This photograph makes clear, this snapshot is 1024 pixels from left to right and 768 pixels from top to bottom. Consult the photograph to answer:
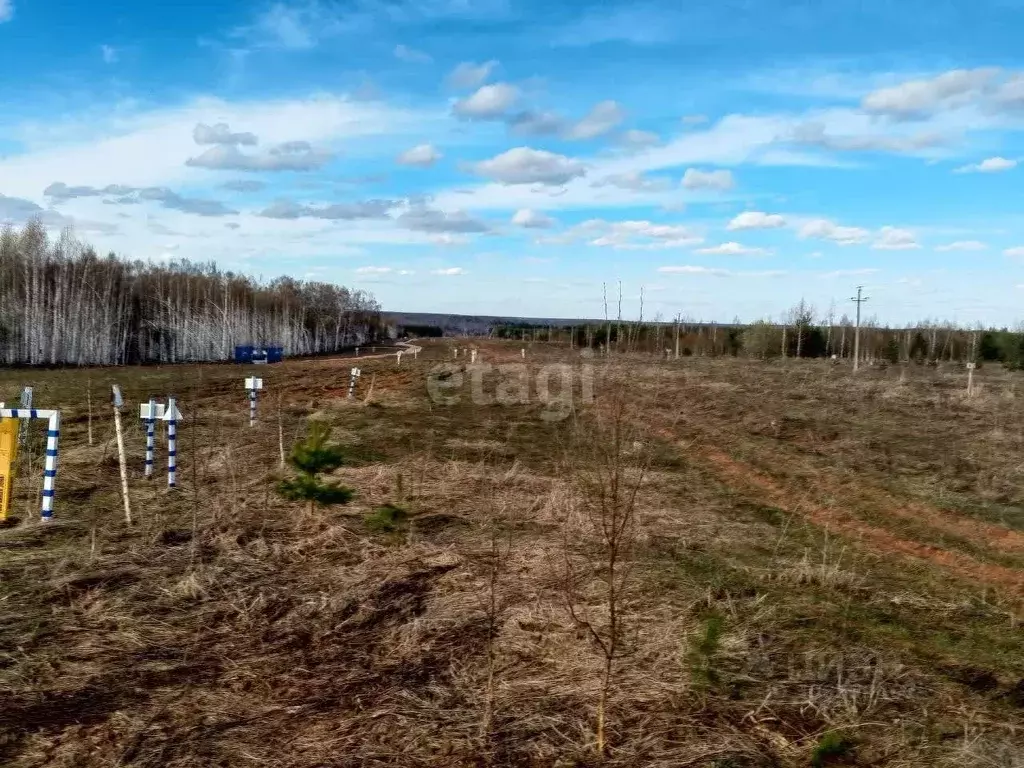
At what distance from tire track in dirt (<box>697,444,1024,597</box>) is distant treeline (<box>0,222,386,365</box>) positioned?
34.8 meters

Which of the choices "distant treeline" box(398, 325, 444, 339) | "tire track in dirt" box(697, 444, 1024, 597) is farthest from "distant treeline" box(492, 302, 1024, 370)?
"distant treeline" box(398, 325, 444, 339)

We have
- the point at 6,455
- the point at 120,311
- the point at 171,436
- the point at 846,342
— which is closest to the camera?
the point at 6,455

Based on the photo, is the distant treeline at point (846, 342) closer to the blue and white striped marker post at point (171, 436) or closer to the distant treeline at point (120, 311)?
the distant treeline at point (120, 311)

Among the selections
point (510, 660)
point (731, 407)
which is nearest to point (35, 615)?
point (510, 660)

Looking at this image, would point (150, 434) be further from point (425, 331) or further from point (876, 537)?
point (425, 331)

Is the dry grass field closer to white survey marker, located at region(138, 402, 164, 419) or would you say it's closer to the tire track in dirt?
the tire track in dirt

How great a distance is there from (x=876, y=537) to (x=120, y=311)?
1899 inches

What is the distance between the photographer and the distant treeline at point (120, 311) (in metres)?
42.3

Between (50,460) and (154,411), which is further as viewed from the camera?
(154,411)

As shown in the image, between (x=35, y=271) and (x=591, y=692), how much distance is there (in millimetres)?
46805

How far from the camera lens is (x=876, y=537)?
8305 mm

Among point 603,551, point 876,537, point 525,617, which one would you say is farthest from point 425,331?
point 525,617

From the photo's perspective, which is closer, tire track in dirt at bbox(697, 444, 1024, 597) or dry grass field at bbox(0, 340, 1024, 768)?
dry grass field at bbox(0, 340, 1024, 768)

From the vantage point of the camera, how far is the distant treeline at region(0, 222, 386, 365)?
42281mm
